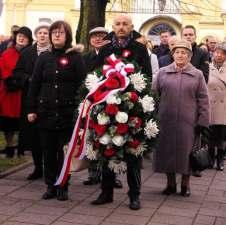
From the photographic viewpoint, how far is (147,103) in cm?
681

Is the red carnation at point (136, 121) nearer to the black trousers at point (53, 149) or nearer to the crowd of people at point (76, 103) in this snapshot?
the crowd of people at point (76, 103)

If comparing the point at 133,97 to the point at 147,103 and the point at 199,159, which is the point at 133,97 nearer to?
the point at 147,103

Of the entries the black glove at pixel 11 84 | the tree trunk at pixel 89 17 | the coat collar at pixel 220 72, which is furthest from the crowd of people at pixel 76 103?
the tree trunk at pixel 89 17

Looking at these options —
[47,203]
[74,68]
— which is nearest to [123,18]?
[74,68]

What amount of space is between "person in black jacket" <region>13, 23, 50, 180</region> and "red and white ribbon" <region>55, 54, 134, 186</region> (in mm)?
1616

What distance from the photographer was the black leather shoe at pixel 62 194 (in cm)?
730

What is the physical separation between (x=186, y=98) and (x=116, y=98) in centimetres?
128

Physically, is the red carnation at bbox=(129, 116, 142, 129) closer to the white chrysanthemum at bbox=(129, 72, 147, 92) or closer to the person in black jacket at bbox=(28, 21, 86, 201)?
the white chrysanthemum at bbox=(129, 72, 147, 92)

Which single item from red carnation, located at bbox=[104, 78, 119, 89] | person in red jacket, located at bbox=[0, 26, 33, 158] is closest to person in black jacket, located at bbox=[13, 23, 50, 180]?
person in red jacket, located at bbox=[0, 26, 33, 158]

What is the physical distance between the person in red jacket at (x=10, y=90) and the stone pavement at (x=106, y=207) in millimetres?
1429

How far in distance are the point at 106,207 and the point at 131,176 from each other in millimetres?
426

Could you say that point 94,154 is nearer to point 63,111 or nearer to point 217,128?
point 63,111

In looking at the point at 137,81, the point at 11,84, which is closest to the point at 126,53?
the point at 137,81

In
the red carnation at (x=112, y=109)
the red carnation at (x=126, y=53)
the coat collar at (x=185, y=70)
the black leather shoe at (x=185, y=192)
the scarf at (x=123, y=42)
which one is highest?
the scarf at (x=123, y=42)
